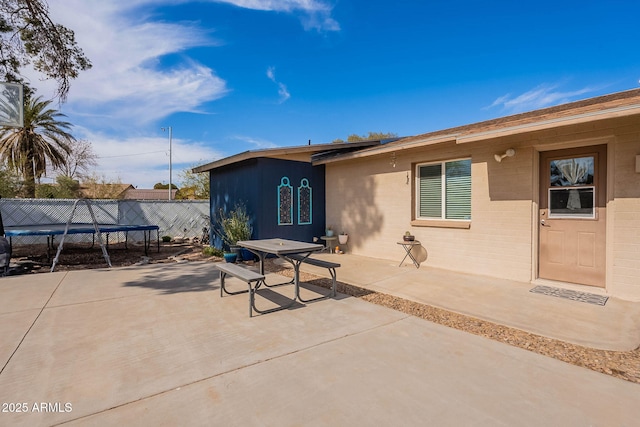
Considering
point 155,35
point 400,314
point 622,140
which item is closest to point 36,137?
point 155,35

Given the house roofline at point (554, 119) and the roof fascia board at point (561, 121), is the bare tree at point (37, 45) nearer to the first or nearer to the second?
the house roofline at point (554, 119)

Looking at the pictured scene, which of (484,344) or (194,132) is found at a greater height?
(194,132)

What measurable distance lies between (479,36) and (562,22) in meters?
2.49

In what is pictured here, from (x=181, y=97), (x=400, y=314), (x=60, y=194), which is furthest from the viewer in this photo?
(x=60, y=194)

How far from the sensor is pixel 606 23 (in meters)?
7.32

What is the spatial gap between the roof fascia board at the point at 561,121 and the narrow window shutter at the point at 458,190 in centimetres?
115

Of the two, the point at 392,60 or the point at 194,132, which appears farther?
the point at 194,132

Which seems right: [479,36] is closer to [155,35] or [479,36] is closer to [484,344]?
[155,35]

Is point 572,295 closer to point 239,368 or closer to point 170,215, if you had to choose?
point 239,368

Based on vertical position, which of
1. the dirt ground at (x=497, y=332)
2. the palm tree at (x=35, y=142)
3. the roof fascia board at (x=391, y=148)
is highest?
the palm tree at (x=35, y=142)

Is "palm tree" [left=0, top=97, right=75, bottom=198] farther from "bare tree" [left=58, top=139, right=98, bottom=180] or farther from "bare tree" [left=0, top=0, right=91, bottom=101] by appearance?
"bare tree" [left=0, top=0, right=91, bottom=101]

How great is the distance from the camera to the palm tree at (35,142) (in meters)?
15.6

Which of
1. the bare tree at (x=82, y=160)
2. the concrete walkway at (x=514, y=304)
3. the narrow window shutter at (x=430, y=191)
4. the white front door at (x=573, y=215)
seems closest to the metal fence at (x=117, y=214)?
the concrete walkway at (x=514, y=304)

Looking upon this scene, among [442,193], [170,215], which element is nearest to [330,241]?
[442,193]
